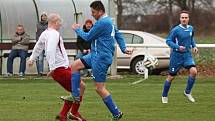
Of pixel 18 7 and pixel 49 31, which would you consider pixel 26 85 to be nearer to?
pixel 18 7

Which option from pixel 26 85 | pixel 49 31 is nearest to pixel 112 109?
pixel 49 31

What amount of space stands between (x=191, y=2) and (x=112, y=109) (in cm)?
5740

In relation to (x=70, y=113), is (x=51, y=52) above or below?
above

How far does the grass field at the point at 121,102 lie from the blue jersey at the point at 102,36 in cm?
123

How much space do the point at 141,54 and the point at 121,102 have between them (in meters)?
10.5

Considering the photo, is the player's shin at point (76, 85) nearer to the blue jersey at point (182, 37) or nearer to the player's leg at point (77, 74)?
the player's leg at point (77, 74)

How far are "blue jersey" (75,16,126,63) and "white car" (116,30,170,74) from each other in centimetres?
1303

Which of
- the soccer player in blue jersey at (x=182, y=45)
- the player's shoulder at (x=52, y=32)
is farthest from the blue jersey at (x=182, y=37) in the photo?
the player's shoulder at (x=52, y=32)

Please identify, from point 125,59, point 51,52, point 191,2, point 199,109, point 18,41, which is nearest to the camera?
point 51,52

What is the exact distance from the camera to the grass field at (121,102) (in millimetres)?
12969

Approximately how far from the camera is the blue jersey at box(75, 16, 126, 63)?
11.9 metres

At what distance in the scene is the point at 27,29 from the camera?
84.6ft

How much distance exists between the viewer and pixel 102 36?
12.1 metres

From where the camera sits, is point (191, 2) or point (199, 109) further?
point (191, 2)
